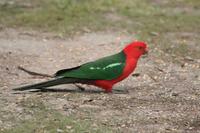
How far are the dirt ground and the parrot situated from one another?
0.09m

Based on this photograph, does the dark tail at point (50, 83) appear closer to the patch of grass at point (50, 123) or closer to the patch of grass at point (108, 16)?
the patch of grass at point (50, 123)

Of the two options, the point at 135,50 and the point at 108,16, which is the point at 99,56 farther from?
the point at 108,16

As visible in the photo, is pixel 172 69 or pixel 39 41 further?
pixel 39 41

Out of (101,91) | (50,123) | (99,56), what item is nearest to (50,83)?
(101,91)

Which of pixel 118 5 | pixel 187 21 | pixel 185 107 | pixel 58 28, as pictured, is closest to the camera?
Result: pixel 185 107

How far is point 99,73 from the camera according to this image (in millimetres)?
6773

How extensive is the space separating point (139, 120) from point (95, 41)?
13.8ft

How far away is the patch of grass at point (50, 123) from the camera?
216 inches

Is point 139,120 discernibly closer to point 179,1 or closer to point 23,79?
point 23,79

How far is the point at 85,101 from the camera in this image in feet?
21.0

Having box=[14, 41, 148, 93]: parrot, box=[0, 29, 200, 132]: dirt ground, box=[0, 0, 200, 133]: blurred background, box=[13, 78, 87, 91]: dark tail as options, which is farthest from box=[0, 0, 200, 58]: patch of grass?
box=[13, 78, 87, 91]: dark tail

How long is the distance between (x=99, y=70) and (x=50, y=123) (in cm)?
126

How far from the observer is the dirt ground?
5832 mm

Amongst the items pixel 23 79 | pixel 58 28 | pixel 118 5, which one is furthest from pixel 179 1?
pixel 23 79
